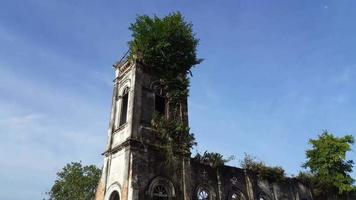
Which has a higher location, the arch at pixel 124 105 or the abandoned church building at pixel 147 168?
the arch at pixel 124 105

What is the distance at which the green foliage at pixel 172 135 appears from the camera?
1394 cm

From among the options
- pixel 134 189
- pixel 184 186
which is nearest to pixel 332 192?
pixel 184 186

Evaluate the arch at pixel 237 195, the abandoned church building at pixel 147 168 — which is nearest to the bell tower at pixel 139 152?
the abandoned church building at pixel 147 168

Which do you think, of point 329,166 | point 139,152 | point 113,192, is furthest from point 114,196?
point 329,166

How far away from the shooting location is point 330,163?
19.5m

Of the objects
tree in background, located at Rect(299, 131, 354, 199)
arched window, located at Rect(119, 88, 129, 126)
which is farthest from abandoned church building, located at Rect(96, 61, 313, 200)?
tree in background, located at Rect(299, 131, 354, 199)

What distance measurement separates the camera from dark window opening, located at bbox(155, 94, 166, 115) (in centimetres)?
1552

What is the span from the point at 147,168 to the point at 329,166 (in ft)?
41.4

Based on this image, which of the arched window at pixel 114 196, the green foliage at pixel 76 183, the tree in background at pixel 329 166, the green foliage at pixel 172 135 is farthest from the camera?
the green foliage at pixel 76 183

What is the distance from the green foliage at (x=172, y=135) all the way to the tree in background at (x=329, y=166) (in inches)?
342

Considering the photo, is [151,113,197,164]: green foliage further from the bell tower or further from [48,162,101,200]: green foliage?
[48,162,101,200]: green foliage

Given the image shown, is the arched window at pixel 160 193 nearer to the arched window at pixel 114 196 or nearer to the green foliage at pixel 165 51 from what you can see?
the arched window at pixel 114 196

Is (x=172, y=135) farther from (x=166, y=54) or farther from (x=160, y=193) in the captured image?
(x=166, y=54)

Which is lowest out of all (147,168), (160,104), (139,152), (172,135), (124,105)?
(147,168)
